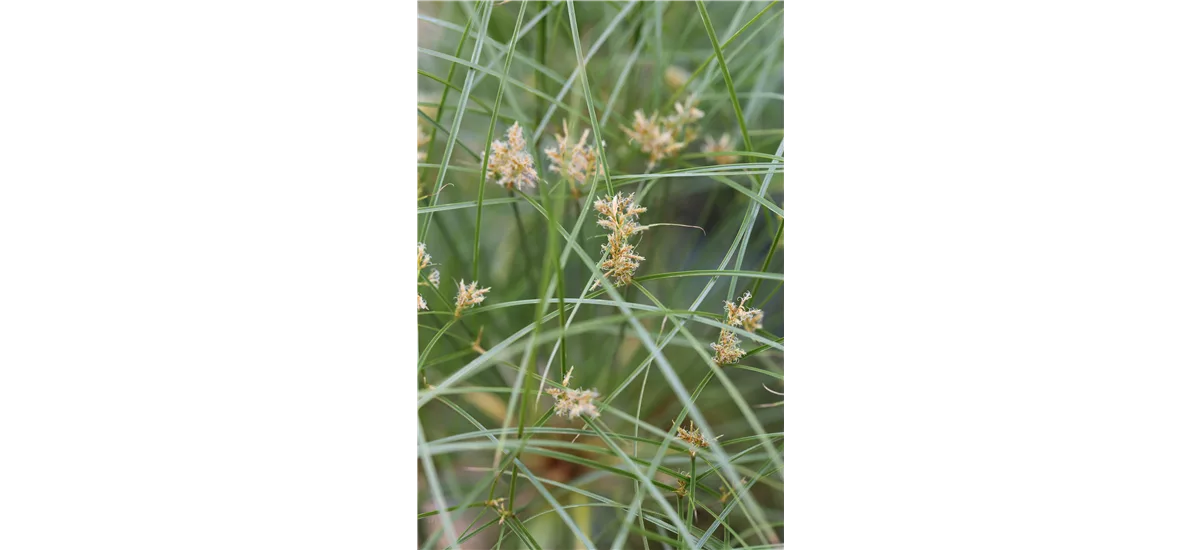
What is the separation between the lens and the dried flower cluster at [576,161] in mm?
1503

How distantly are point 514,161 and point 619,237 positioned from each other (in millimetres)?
129

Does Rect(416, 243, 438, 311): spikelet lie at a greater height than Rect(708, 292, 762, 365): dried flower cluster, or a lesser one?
greater

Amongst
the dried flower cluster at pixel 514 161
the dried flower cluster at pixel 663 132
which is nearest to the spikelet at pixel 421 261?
the dried flower cluster at pixel 514 161

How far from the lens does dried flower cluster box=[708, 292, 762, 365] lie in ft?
4.88

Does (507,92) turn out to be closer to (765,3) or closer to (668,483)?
(765,3)

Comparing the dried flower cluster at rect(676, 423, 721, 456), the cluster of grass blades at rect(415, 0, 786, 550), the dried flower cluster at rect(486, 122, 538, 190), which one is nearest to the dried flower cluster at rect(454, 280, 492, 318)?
the cluster of grass blades at rect(415, 0, 786, 550)

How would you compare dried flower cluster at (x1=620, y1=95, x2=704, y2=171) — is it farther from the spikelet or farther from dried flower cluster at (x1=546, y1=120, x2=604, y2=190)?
the spikelet

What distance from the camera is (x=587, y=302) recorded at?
4.87ft

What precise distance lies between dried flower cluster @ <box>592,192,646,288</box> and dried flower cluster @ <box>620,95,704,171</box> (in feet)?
0.19

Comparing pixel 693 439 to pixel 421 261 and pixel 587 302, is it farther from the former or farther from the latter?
pixel 421 261
